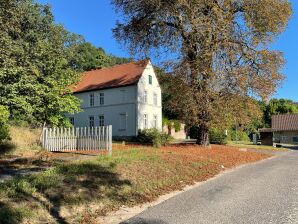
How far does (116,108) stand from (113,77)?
4.75m

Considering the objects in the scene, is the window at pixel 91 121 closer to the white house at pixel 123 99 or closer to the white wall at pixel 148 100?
the white house at pixel 123 99

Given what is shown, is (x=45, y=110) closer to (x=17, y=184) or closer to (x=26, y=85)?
(x=26, y=85)

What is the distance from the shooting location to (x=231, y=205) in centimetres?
944

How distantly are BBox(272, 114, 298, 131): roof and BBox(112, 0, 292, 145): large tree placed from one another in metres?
44.5

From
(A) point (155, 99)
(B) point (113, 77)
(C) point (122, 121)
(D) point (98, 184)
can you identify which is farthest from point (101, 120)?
(D) point (98, 184)

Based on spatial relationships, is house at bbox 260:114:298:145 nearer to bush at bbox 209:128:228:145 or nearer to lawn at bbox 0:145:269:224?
bush at bbox 209:128:228:145

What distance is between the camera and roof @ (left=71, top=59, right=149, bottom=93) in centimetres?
4176

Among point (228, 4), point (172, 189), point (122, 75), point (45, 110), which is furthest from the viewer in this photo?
point (122, 75)

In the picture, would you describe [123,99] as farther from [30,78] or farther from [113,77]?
[30,78]

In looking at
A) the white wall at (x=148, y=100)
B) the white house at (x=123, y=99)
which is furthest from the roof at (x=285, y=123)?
the white house at (x=123, y=99)

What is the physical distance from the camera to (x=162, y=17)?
26.2m

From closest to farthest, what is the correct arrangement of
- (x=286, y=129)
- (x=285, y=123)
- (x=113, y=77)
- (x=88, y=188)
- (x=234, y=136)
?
(x=88, y=188) → (x=113, y=77) → (x=234, y=136) → (x=286, y=129) → (x=285, y=123)

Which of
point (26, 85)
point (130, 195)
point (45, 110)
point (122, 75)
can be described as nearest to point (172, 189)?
point (130, 195)

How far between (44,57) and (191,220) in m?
14.8
